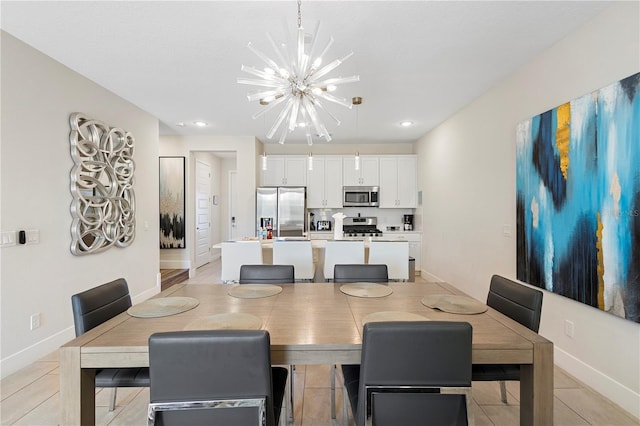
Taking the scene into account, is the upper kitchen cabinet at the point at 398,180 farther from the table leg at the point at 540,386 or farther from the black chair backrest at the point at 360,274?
the table leg at the point at 540,386

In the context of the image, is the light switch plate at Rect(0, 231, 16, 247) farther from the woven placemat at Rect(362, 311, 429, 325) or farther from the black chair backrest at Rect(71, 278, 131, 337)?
the woven placemat at Rect(362, 311, 429, 325)

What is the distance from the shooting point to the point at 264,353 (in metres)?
1.06

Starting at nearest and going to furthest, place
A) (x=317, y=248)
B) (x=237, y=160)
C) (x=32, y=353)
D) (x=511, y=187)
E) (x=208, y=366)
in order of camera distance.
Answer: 1. (x=208, y=366)
2. (x=32, y=353)
3. (x=511, y=187)
4. (x=317, y=248)
5. (x=237, y=160)

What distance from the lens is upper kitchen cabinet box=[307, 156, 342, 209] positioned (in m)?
5.93

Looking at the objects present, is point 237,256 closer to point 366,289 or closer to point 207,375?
point 366,289

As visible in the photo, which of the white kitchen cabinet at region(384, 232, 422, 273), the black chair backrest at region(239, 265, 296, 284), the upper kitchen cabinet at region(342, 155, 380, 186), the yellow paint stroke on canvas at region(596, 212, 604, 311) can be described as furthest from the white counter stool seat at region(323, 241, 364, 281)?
the upper kitchen cabinet at region(342, 155, 380, 186)

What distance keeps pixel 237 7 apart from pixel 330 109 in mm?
2176

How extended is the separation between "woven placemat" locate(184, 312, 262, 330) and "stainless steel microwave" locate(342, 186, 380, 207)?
15.1 ft

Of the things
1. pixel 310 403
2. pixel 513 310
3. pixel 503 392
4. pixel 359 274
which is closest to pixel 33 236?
pixel 310 403

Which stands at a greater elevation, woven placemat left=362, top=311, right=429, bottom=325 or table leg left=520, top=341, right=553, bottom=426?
woven placemat left=362, top=311, right=429, bottom=325

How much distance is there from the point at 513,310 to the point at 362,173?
14.5 feet

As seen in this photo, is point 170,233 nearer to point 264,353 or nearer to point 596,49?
point 264,353

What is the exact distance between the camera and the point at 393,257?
10.3ft

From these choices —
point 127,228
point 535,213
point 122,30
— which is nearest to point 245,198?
point 127,228
